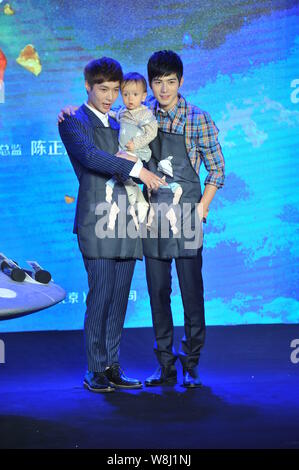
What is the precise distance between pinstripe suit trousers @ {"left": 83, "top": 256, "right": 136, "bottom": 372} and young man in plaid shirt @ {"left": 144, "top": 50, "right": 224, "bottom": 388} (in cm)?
16

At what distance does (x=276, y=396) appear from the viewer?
11.7 feet

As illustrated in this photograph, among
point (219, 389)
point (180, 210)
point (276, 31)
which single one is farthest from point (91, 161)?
point (276, 31)

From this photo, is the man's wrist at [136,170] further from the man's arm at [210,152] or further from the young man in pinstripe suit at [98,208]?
the man's arm at [210,152]

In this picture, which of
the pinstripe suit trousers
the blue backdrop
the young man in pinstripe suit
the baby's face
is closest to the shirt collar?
the young man in pinstripe suit

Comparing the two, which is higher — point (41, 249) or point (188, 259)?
point (41, 249)

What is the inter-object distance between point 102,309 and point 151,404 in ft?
1.58

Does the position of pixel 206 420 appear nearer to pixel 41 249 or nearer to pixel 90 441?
Result: pixel 90 441

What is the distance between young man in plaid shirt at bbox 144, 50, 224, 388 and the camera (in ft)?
12.3

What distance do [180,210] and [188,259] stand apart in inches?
8.5

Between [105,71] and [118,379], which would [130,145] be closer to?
[105,71]

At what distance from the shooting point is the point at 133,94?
3.67m

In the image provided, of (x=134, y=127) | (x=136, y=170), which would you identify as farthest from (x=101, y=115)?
(x=136, y=170)

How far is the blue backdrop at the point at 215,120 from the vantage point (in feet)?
17.7

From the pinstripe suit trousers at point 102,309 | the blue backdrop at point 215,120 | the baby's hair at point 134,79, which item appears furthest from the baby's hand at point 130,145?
the blue backdrop at point 215,120
